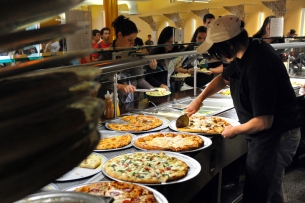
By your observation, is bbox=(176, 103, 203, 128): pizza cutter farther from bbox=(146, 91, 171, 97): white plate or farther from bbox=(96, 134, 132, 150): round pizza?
bbox=(146, 91, 171, 97): white plate

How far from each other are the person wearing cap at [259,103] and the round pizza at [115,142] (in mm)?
727

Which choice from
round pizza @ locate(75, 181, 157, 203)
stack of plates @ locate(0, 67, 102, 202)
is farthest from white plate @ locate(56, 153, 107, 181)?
stack of plates @ locate(0, 67, 102, 202)

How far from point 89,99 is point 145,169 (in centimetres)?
175

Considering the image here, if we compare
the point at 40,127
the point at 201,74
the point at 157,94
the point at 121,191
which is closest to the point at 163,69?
the point at 157,94

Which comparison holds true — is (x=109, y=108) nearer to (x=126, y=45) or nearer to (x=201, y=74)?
(x=126, y=45)

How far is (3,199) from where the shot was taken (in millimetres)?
204

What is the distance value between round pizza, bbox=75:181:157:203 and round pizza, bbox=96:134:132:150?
21.6 inches

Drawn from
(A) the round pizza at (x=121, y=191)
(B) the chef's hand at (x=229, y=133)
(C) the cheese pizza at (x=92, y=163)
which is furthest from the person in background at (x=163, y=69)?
(A) the round pizza at (x=121, y=191)

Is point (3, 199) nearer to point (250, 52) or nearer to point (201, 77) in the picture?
point (250, 52)

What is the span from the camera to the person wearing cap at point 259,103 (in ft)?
7.34

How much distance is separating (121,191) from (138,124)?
1.18m

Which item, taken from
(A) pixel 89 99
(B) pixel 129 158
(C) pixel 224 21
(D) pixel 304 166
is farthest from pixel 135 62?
(D) pixel 304 166

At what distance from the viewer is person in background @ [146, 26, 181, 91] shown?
10.2 feet

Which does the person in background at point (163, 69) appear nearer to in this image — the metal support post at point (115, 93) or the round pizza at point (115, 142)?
the metal support post at point (115, 93)
